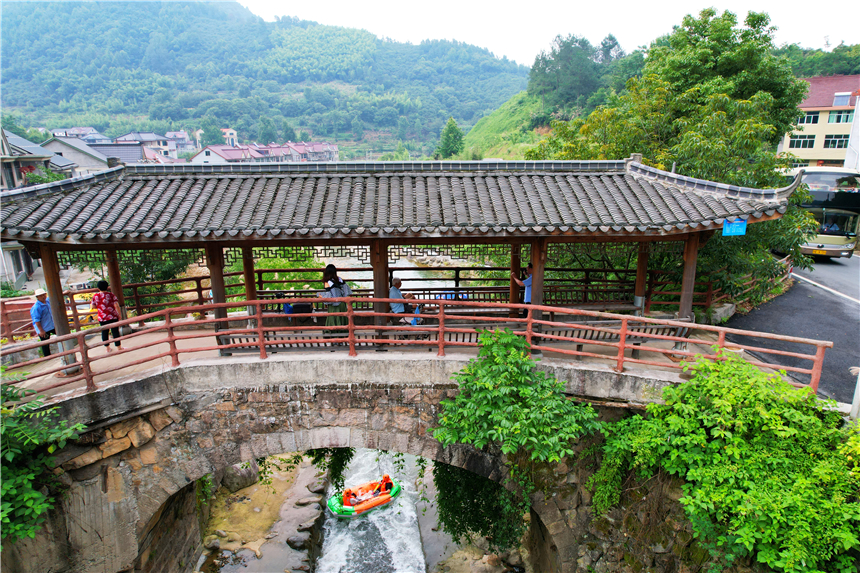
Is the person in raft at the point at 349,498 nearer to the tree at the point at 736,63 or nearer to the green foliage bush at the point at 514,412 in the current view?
the green foliage bush at the point at 514,412

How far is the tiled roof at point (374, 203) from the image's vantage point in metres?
7.40

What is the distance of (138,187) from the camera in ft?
28.0

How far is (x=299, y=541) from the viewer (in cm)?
1295

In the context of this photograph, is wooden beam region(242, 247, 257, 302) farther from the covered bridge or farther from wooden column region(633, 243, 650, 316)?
wooden column region(633, 243, 650, 316)

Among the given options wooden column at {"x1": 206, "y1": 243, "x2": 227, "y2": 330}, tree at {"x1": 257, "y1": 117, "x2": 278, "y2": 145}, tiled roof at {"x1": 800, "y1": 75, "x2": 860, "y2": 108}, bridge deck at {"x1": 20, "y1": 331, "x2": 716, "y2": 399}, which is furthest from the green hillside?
wooden column at {"x1": 206, "y1": 243, "x2": 227, "y2": 330}

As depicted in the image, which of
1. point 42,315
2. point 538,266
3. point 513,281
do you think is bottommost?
point 42,315

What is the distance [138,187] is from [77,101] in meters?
151

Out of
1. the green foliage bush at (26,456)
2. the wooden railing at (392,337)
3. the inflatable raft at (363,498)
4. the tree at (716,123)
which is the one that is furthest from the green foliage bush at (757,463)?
the inflatable raft at (363,498)

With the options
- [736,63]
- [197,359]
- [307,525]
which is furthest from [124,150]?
[736,63]

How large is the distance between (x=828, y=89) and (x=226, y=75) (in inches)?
6283

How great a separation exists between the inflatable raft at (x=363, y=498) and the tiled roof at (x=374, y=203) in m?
10.1

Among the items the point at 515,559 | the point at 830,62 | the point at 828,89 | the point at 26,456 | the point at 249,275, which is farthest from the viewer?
the point at 830,62

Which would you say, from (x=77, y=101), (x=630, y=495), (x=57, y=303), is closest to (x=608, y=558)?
(x=630, y=495)

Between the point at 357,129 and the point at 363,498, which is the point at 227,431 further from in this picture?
the point at 357,129
